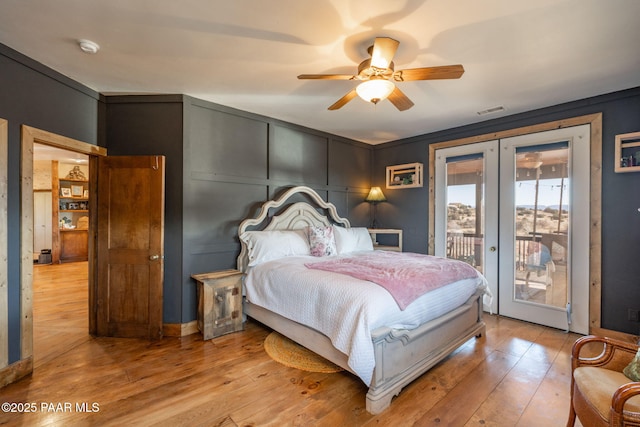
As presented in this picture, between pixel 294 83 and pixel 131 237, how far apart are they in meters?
2.42

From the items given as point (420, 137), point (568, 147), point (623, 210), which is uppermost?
point (420, 137)

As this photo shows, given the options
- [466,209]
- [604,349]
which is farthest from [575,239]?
[604,349]

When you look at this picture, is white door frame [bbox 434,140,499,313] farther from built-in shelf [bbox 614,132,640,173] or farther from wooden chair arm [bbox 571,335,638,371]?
wooden chair arm [bbox 571,335,638,371]

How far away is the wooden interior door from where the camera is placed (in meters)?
3.18

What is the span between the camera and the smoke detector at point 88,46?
229 cm

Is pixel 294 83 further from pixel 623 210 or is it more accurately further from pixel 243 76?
pixel 623 210

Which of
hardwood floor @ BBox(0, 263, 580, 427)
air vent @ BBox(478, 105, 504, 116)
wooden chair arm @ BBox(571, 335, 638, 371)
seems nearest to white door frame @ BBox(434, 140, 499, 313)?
air vent @ BBox(478, 105, 504, 116)

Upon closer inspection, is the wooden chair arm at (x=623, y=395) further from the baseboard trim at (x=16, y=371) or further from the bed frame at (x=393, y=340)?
the baseboard trim at (x=16, y=371)

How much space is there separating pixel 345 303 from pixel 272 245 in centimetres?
158

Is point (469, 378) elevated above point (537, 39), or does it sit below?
below

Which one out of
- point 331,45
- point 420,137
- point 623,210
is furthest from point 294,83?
point 623,210

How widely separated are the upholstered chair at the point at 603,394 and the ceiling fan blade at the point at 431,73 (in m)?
1.85

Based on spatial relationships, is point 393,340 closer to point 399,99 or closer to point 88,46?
point 399,99

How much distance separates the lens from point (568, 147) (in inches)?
138
